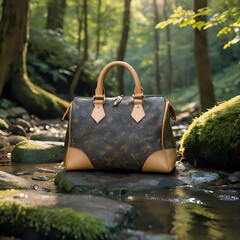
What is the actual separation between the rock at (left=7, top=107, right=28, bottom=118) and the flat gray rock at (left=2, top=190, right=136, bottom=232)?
753cm

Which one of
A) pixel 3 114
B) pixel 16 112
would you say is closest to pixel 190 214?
pixel 3 114

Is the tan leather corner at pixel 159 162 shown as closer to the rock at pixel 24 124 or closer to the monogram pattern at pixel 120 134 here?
the monogram pattern at pixel 120 134

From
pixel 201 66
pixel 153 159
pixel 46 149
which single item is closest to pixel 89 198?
pixel 153 159

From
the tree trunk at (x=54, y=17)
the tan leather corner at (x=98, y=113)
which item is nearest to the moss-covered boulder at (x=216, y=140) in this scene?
the tan leather corner at (x=98, y=113)

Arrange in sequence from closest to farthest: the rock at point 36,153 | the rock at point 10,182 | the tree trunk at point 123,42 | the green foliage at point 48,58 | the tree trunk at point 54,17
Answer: the rock at point 10,182, the rock at point 36,153, the green foliage at point 48,58, the tree trunk at point 123,42, the tree trunk at point 54,17

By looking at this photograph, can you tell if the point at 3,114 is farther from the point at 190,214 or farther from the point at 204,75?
the point at 190,214

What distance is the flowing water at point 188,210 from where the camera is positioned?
6.59 feet

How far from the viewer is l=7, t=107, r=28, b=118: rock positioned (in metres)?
9.56

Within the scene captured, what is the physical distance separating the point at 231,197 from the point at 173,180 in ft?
2.31

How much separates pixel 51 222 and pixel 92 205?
1.18 feet

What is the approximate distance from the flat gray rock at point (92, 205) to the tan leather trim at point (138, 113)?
1.28 m

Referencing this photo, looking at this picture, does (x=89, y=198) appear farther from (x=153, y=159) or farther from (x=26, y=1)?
(x=26, y=1)

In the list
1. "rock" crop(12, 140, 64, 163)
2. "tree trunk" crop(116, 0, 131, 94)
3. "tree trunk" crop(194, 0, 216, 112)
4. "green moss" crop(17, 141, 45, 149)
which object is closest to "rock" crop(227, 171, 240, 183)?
"rock" crop(12, 140, 64, 163)

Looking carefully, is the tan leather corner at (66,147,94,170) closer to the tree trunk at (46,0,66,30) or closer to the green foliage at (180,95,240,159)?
the green foliage at (180,95,240,159)
